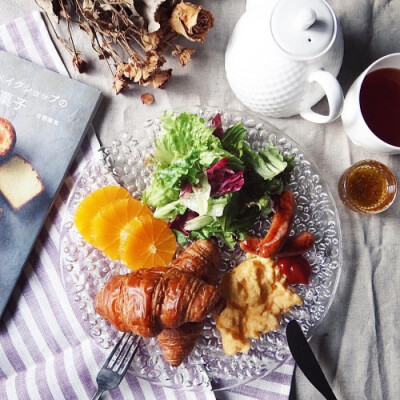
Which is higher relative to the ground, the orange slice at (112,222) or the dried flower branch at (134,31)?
the dried flower branch at (134,31)

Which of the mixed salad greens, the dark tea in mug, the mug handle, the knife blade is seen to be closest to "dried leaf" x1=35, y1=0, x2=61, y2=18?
the mixed salad greens

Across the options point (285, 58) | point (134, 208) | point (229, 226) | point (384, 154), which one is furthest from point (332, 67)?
point (134, 208)

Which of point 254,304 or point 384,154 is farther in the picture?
point 384,154

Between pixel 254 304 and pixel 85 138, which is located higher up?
pixel 85 138

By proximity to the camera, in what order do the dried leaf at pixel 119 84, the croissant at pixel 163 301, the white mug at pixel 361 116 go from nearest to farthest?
the croissant at pixel 163 301 < the white mug at pixel 361 116 < the dried leaf at pixel 119 84

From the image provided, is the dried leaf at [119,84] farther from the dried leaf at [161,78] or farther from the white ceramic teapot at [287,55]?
the white ceramic teapot at [287,55]

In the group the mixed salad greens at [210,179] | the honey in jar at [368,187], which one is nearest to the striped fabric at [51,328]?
the mixed salad greens at [210,179]

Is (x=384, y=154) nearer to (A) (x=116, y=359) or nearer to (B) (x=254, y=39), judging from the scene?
(B) (x=254, y=39)

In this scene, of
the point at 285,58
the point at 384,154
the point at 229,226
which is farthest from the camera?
the point at 384,154

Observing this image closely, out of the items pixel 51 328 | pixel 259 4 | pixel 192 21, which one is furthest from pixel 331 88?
pixel 51 328
